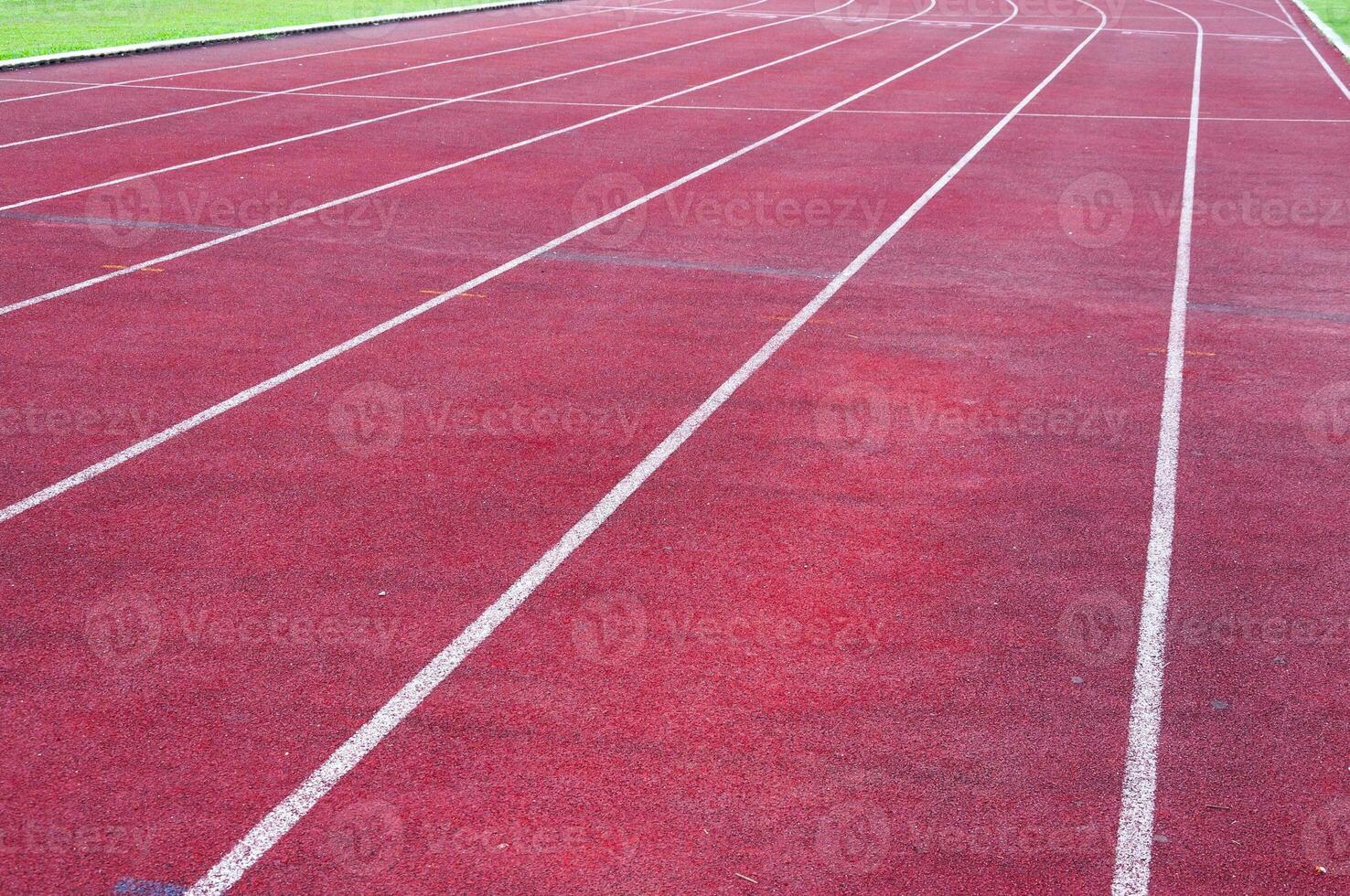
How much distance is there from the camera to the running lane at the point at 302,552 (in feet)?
15.9

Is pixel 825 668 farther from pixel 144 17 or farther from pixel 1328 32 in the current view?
pixel 144 17

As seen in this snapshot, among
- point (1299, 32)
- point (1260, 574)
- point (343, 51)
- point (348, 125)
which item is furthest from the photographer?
point (1299, 32)

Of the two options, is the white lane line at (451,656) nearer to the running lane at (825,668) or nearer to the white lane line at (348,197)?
the running lane at (825,668)

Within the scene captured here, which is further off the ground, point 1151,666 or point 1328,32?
point 1328,32

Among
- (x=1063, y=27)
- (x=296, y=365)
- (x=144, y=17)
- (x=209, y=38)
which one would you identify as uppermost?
(x=144, y=17)

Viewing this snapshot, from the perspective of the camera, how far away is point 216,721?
517 cm

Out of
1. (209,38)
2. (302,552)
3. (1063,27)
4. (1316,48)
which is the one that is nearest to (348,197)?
(302,552)

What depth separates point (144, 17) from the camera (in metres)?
31.7

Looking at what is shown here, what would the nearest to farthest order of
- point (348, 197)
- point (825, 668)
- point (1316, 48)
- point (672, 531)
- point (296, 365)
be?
point (825, 668)
point (672, 531)
point (296, 365)
point (348, 197)
point (1316, 48)

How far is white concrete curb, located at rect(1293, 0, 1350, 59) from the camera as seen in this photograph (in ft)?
89.6

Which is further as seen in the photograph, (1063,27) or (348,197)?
(1063,27)

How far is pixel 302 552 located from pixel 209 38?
2364 centimetres

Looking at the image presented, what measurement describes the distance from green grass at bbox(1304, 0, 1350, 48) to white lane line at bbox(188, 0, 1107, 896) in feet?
89.3

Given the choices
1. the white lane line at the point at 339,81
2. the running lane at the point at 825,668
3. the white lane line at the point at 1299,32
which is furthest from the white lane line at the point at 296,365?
the white lane line at the point at 1299,32
